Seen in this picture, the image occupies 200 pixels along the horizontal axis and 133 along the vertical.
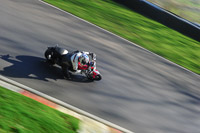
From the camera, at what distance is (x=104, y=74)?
11734 millimetres

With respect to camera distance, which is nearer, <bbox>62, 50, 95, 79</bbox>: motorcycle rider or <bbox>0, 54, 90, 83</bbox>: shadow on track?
<bbox>0, 54, 90, 83</bbox>: shadow on track

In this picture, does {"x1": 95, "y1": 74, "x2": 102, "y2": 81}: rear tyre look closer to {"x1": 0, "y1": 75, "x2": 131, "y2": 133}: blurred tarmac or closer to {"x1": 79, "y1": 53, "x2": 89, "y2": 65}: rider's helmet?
{"x1": 79, "y1": 53, "x2": 89, "y2": 65}: rider's helmet

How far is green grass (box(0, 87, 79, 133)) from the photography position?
642 cm

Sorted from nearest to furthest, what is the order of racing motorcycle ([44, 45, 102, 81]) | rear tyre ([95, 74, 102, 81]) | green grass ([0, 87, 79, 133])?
green grass ([0, 87, 79, 133]) < racing motorcycle ([44, 45, 102, 81]) < rear tyre ([95, 74, 102, 81])

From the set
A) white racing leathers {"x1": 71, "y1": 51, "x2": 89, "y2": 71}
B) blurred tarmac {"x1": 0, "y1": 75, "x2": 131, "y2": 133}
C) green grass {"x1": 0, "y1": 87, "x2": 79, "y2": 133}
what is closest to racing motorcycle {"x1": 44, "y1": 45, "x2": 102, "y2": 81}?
white racing leathers {"x1": 71, "y1": 51, "x2": 89, "y2": 71}

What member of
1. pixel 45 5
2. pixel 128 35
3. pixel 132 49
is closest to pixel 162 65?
pixel 132 49

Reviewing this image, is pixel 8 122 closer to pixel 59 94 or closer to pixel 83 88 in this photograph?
pixel 59 94

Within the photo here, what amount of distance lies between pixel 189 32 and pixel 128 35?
6227 mm

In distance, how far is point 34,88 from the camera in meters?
9.04

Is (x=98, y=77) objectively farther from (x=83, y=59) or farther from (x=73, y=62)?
(x=73, y=62)

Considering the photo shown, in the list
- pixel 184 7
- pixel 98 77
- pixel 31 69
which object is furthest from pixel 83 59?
pixel 184 7

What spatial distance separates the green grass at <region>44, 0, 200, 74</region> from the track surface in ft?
3.75

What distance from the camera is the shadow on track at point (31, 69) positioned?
31.1ft

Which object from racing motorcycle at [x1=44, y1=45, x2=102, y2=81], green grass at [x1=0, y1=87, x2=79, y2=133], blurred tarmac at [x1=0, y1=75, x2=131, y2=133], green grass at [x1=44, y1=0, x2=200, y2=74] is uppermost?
green grass at [x1=44, y1=0, x2=200, y2=74]
